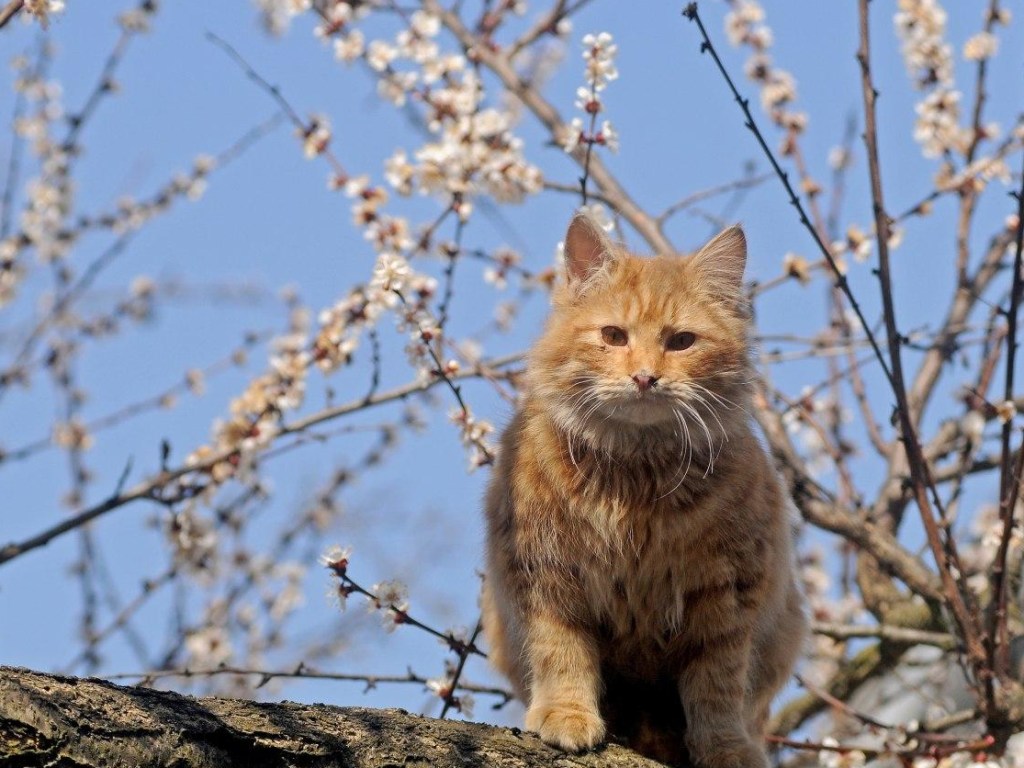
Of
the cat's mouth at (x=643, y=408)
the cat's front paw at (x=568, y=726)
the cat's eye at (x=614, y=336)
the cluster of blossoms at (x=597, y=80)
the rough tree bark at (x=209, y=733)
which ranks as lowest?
the rough tree bark at (x=209, y=733)

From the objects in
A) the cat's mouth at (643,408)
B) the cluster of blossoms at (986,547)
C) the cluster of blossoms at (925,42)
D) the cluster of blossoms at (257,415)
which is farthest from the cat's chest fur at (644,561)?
the cluster of blossoms at (925,42)

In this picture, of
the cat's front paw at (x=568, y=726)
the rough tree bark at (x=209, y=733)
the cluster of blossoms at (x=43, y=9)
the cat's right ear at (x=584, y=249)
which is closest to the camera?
the rough tree bark at (x=209, y=733)

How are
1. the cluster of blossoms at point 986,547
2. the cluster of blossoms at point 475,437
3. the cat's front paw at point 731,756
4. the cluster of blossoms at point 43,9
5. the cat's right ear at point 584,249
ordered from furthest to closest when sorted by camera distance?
the cluster of blossoms at point 986,547 → the cluster of blossoms at point 475,437 → the cat's right ear at point 584,249 → the cluster of blossoms at point 43,9 → the cat's front paw at point 731,756

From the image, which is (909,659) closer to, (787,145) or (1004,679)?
(1004,679)

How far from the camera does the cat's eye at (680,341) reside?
323cm

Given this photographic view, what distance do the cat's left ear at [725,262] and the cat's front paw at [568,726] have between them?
4.02 ft

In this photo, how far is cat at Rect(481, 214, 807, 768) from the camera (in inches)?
120

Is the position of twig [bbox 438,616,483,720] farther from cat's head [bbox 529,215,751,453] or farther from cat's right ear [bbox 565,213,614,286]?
cat's right ear [bbox 565,213,614,286]

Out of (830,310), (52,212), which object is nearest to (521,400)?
(830,310)

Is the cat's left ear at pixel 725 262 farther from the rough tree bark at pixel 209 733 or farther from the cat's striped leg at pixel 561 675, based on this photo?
the rough tree bark at pixel 209 733

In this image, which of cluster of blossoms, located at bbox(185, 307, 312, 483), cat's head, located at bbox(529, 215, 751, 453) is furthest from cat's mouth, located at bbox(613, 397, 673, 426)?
cluster of blossoms, located at bbox(185, 307, 312, 483)

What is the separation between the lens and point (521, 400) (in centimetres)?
357

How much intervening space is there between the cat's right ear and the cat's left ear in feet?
0.86

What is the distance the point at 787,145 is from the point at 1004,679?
2.68 metres
